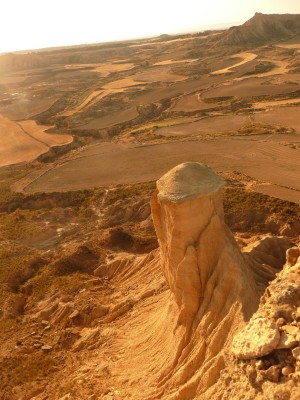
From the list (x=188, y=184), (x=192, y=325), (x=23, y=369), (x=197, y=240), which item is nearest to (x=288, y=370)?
(x=192, y=325)

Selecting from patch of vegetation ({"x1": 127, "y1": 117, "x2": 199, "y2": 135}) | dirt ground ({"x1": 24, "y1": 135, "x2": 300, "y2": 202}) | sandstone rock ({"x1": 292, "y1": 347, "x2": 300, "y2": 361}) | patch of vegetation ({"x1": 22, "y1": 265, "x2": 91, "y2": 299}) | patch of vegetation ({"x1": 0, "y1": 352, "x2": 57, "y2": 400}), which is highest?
sandstone rock ({"x1": 292, "y1": 347, "x2": 300, "y2": 361})

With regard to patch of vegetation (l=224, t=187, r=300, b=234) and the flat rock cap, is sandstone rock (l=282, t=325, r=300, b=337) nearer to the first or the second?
the flat rock cap

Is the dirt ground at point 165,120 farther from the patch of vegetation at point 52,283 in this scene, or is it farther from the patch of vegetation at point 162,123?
the patch of vegetation at point 52,283

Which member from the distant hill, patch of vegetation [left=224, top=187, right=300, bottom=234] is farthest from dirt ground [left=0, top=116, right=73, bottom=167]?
the distant hill

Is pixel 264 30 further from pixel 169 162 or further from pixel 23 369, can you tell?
pixel 23 369

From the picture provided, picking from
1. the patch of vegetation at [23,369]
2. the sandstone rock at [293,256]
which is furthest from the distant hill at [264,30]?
Answer: the sandstone rock at [293,256]
